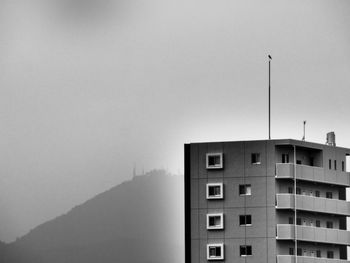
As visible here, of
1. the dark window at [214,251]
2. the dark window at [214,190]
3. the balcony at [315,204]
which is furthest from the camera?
the dark window at [214,190]

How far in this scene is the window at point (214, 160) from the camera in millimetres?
96812

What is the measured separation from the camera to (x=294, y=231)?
95.1 m

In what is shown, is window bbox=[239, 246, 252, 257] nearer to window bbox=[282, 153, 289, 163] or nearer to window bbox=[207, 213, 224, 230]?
window bbox=[207, 213, 224, 230]

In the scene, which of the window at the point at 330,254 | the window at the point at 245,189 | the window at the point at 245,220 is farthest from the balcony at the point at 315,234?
the window at the point at 245,189

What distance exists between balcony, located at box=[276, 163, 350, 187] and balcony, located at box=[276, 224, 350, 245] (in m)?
3.75

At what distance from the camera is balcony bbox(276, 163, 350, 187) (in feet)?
316

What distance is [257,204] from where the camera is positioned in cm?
9569

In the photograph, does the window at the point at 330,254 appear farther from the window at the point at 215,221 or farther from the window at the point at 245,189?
the window at the point at 215,221

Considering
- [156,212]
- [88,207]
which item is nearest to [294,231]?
[156,212]

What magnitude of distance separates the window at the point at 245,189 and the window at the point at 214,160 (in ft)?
7.33

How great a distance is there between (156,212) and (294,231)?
48999 millimetres

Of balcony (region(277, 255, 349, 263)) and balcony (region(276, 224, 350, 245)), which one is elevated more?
balcony (region(276, 224, 350, 245))

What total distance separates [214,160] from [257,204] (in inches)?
187

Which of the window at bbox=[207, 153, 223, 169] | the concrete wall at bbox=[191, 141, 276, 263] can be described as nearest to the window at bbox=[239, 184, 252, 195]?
the concrete wall at bbox=[191, 141, 276, 263]
